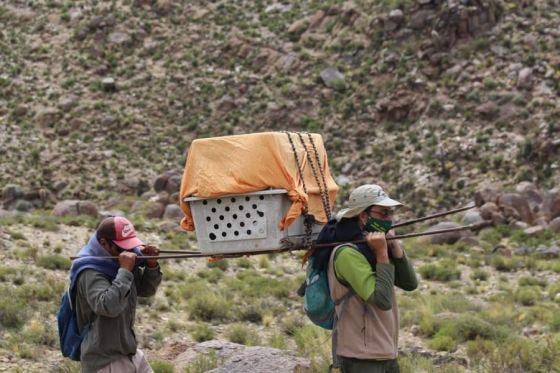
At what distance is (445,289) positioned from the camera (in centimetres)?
1723

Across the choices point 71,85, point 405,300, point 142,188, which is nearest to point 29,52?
point 71,85

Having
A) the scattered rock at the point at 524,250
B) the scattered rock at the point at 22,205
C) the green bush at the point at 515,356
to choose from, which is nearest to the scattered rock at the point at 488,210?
the scattered rock at the point at 524,250

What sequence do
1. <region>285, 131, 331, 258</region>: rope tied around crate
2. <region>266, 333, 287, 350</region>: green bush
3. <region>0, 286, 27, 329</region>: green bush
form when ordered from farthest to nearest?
<region>0, 286, 27, 329</region>: green bush < <region>266, 333, 287, 350</region>: green bush < <region>285, 131, 331, 258</region>: rope tied around crate

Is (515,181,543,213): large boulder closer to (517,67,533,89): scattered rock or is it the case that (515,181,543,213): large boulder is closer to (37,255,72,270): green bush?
(517,67,533,89): scattered rock

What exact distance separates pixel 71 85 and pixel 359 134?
12.3 metres

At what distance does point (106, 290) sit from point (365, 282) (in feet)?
5.04

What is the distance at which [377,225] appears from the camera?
17.2 ft

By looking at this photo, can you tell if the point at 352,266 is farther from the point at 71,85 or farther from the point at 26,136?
the point at 71,85

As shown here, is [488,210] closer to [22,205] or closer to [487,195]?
[487,195]

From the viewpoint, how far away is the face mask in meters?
5.25

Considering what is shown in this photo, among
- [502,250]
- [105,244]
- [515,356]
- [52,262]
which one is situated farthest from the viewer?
[502,250]

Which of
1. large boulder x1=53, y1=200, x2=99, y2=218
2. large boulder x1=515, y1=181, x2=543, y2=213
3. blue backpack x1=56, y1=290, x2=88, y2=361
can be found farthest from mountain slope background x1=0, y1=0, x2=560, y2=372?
blue backpack x1=56, y1=290, x2=88, y2=361

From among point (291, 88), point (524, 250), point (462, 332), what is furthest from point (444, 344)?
point (291, 88)

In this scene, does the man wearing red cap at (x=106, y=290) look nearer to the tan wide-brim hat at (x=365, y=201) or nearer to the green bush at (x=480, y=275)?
the tan wide-brim hat at (x=365, y=201)
